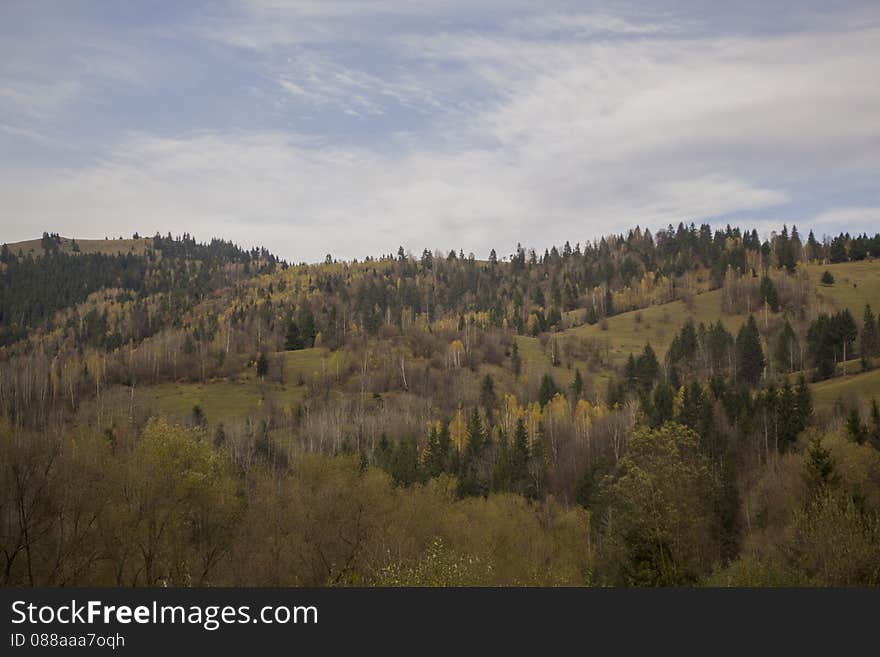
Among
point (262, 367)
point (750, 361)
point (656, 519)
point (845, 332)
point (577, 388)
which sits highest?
point (845, 332)

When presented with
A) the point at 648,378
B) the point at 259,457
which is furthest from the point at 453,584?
the point at 648,378

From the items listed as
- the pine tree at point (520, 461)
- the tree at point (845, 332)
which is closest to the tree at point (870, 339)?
the tree at point (845, 332)

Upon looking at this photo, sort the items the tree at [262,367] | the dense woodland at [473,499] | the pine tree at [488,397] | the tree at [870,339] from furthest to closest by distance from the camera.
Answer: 1. the tree at [262,367]
2. the pine tree at [488,397]
3. the tree at [870,339]
4. the dense woodland at [473,499]

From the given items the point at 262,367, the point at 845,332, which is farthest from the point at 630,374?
the point at 262,367

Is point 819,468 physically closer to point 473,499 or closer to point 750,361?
point 473,499

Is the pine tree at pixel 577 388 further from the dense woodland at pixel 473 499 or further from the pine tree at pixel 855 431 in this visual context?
the pine tree at pixel 855 431

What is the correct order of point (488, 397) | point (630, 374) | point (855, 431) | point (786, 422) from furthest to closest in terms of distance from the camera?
point (630, 374), point (488, 397), point (786, 422), point (855, 431)

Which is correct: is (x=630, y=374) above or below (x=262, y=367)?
below

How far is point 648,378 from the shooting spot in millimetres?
175625

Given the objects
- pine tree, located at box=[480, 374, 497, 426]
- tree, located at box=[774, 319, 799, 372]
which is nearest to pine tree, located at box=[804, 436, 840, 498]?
pine tree, located at box=[480, 374, 497, 426]

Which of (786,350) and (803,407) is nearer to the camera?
(803,407)

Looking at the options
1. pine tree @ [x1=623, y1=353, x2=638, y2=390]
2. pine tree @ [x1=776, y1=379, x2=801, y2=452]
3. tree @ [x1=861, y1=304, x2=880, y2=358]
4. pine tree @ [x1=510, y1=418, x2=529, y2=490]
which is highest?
tree @ [x1=861, y1=304, x2=880, y2=358]

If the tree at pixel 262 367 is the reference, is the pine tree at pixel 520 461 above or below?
below

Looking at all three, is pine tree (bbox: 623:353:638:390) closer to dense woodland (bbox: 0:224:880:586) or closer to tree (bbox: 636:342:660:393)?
tree (bbox: 636:342:660:393)
